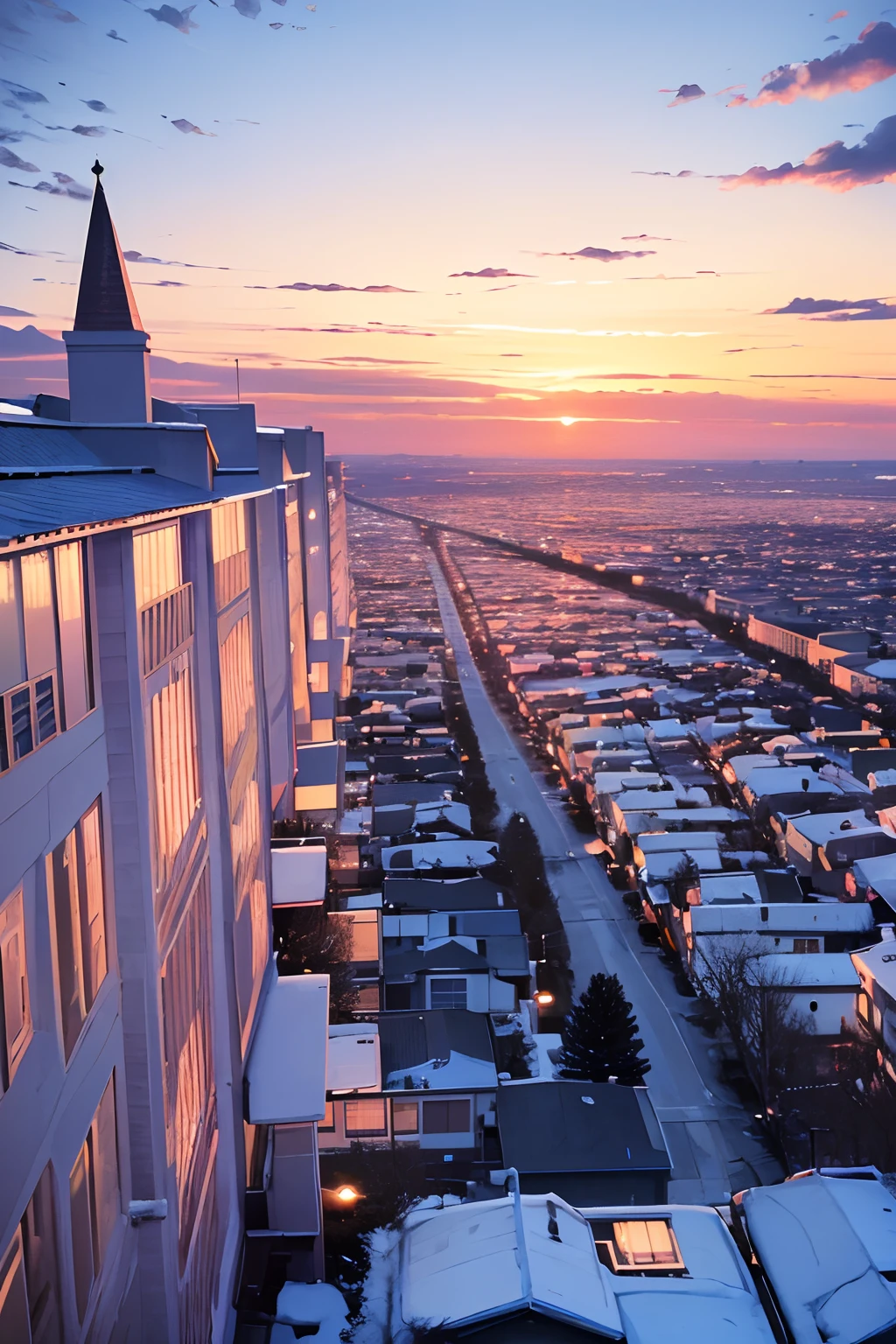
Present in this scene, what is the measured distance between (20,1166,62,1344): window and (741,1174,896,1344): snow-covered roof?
132 inches

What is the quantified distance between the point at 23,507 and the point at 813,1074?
6463 millimetres

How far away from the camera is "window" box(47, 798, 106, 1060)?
1982 millimetres

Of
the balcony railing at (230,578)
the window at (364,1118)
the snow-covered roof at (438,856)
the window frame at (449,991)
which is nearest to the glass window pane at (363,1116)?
the window at (364,1118)

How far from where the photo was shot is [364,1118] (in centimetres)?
611

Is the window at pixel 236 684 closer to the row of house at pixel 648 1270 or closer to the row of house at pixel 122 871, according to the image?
the row of house at pixel 122 871

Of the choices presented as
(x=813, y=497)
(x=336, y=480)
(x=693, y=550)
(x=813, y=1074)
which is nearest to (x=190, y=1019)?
(x=813, y=1074)

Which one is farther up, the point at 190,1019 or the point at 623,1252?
the point at 190,1019

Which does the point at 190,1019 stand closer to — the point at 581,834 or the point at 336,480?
the point at 581,834

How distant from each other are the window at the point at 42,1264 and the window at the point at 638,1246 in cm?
333

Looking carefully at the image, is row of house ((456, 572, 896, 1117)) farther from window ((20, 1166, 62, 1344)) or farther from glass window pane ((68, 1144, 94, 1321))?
window ((20, 1166, 62, 1344))

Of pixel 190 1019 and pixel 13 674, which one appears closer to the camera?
pixel 13 674

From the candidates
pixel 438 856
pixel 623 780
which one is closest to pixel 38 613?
pixel 438 856

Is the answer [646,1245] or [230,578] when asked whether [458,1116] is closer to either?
[646,1245]

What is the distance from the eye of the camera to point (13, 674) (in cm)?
173
